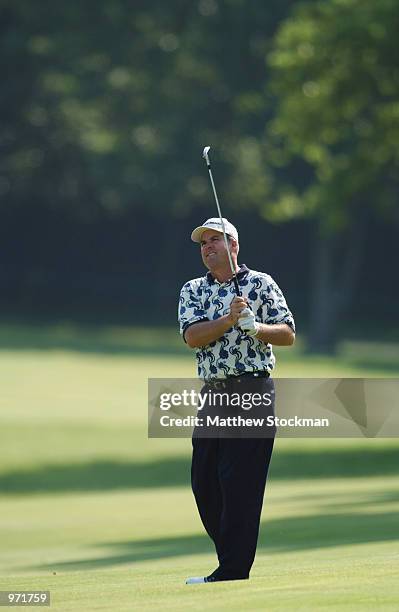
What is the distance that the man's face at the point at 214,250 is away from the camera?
28.2ft

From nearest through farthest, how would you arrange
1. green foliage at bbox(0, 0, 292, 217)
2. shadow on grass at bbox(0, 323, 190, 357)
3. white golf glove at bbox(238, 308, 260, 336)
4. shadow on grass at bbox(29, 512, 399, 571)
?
white golf glove at bbox(238, 308, 260, 336)
shadow on grass at bbox(29, 512, 399, 571)
shadow on grass at bbox(0, 323, 190, 357)
green foliage at bbox(0, 0, 292, 217)

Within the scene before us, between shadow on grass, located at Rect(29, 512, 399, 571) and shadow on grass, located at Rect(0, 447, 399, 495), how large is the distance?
17.9 feet

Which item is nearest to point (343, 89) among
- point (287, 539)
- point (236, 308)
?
point (287, 539)

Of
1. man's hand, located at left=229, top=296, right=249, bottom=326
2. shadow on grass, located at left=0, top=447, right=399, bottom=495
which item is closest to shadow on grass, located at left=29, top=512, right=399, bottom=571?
man's hand, located at left=229, top=296, right=249, bottom=326

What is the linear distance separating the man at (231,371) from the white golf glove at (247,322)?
6.7 inches

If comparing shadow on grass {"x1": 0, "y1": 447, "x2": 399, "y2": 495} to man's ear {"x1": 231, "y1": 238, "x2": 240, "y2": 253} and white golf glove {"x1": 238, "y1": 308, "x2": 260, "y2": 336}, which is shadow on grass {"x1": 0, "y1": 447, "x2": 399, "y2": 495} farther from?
white golf glove {"x1": 238, "y1": 308, "x2": 260, "y2": 336}

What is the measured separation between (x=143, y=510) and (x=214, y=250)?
29.3ft

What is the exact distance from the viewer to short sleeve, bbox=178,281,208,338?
336 inches

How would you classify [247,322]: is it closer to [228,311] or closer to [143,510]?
[228,311]

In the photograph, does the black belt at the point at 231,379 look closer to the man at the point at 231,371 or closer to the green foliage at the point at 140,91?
the man at the point at 231,371

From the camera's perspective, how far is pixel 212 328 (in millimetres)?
8352

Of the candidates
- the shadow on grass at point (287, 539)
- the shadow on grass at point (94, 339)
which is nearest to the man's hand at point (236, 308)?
the shadow on grass at point (287, 539)

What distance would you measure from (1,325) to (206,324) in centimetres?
4118

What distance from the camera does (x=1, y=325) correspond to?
4916 cm
